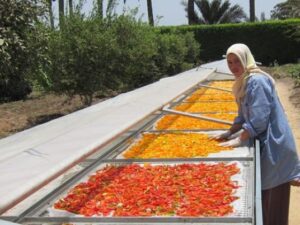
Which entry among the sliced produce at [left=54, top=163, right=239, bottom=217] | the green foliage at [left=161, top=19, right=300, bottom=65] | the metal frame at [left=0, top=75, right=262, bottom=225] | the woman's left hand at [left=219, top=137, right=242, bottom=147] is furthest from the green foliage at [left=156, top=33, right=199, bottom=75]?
the sliced produce at [left=54, top=163, right=239, bottom=217]

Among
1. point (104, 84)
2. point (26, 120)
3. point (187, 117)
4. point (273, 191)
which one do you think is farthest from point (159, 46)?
point (273, 191)

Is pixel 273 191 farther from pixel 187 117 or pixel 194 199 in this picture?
pixel 187 117

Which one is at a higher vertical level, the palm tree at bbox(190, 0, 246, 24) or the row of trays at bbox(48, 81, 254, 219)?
the palm tree at bbox(190, 0, 246, 24)

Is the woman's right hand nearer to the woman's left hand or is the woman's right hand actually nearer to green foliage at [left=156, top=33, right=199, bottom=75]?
the woman's left hand

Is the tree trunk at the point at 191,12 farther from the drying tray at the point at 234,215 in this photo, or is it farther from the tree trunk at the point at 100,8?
the drying tray at the point at 234,215

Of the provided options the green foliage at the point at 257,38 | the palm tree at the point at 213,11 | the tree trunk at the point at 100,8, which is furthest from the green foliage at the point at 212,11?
the tree trunk at the point at 100,8

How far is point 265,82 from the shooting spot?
4133mm

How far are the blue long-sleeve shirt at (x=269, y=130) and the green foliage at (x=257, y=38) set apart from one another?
84.6 ft

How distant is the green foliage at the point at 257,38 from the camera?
30358 mm

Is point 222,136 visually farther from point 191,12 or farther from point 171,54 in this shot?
point 191,12

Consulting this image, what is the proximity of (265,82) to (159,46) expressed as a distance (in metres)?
18.1

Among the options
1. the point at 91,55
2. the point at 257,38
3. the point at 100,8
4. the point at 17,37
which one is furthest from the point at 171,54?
the point at 17,37

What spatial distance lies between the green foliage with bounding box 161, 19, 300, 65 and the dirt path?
9.24 meters

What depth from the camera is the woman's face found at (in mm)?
4188
